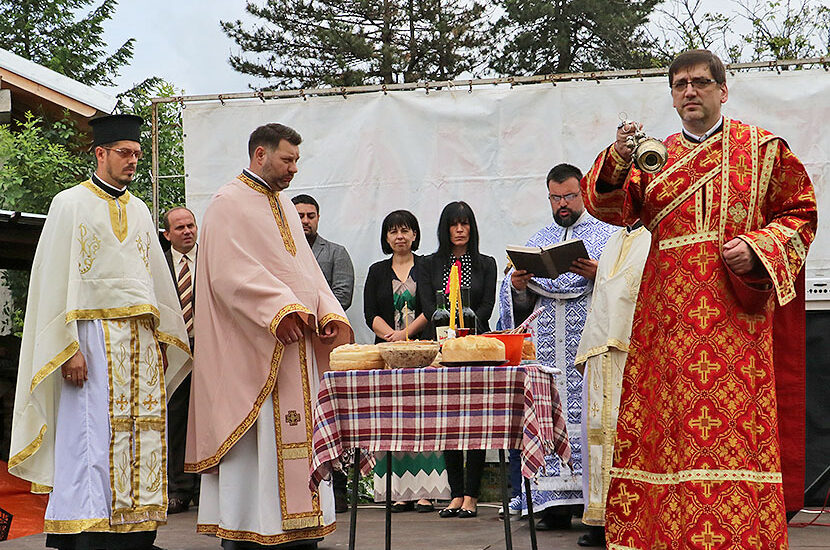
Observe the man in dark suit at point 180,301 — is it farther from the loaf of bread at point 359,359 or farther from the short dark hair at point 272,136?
the loaf of bread at point 359,359

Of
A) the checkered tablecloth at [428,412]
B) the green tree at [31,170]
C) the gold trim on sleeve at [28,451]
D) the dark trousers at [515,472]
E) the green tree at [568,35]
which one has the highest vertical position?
the green tree at [568,35]

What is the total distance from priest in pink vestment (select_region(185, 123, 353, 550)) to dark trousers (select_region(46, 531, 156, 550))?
340 mm

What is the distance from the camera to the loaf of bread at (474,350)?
459 cm

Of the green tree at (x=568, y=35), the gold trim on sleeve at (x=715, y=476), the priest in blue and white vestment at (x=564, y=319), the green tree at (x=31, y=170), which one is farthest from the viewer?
the green tree at (x=568, y=35)

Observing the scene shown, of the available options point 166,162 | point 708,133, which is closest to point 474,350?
point 708,133

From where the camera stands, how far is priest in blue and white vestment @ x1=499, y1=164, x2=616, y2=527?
6.88 metres

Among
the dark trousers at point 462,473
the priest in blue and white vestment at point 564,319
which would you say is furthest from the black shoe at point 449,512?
the priest in blue and white vestment at point 564,319

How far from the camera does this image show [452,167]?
28.0 feet

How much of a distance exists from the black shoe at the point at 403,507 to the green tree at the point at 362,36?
19.1 metres

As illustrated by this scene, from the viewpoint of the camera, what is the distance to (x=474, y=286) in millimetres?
7723

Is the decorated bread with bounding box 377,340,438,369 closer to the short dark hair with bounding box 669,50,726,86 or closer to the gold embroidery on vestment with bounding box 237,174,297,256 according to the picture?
the short dark hair with bounding box 669,50,726,86

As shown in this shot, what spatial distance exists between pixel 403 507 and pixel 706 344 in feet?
14.4

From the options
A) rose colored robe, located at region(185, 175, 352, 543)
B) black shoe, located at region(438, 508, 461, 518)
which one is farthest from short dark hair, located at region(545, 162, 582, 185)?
black shoe, located at region(438, 508, 461, 518)

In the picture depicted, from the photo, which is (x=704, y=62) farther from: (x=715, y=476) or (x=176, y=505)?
(x=176, y=505)
